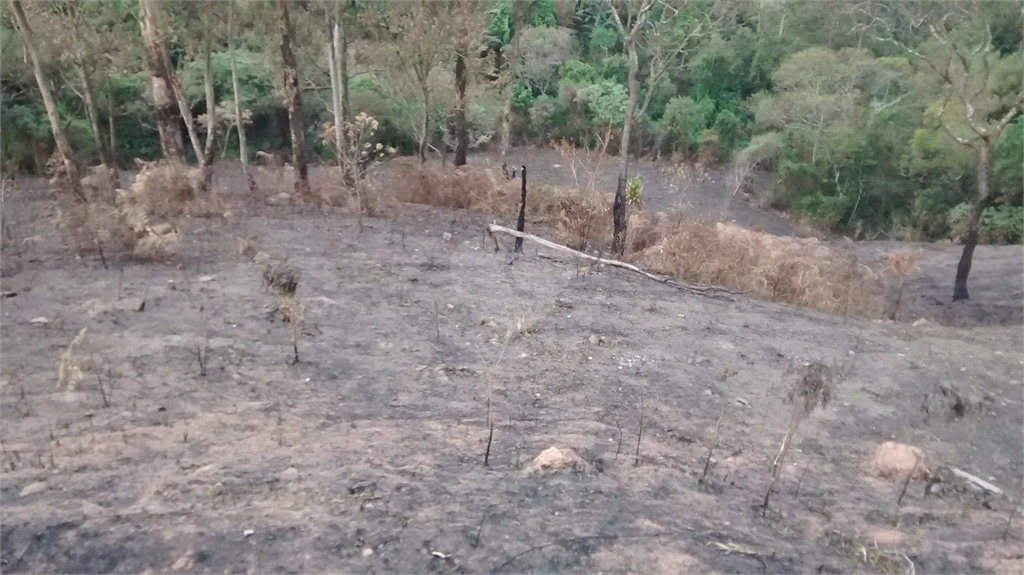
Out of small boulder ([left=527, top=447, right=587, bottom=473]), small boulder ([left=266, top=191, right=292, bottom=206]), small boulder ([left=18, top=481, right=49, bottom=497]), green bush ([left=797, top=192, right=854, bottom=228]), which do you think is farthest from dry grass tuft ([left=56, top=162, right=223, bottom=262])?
green bush ([left=797, top=192, right=854, bottom=228])

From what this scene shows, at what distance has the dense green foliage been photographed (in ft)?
46.4

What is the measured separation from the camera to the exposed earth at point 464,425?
3.21 m

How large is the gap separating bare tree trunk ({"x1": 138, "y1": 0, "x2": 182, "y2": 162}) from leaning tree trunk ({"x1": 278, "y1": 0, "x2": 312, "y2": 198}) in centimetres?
169

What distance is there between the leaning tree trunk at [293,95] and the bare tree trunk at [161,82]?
169 cm

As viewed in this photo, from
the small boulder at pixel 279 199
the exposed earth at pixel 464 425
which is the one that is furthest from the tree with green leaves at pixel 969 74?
the small boulder at pixel 279 199

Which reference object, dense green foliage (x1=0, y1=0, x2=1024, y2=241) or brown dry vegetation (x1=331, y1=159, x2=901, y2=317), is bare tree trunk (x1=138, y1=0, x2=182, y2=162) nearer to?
dense green foliage (x1=0, y1=0, x2=1024, y2=241)

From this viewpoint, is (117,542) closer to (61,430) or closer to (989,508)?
(61,430)

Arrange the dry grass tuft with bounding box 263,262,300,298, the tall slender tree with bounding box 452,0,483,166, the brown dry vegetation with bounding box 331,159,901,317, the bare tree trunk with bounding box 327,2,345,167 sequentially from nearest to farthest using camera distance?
the dry grass tuft with bounding box 263,262,300,298 → the brown dry vegetation with bounding box 331,159,901,317 → the bare tree trunk with bounding box 327,2,345,167 → the tall slender tree with bounding box 452,0,483,166

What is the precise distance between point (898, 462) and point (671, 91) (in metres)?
24.5

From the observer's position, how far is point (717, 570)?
124 inches

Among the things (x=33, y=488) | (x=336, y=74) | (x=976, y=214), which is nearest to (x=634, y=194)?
(x=976, y=214)

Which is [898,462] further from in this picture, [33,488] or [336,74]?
[336,74]

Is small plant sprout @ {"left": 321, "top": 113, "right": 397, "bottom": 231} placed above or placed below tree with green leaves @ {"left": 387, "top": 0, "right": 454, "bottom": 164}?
below

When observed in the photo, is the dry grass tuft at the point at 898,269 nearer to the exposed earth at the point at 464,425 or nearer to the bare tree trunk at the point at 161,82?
the exposed earth at the point at 464,425
